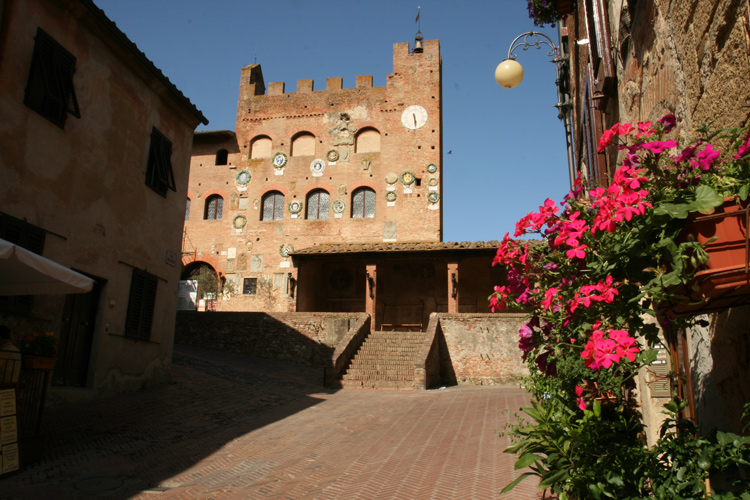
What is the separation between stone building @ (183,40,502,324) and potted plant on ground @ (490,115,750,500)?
854 inches

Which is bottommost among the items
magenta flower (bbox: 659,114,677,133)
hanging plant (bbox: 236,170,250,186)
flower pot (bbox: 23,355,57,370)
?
flower pot (bbox: 23,355,57,370)

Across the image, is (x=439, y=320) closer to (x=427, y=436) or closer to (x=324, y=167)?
(x=427, y=436)

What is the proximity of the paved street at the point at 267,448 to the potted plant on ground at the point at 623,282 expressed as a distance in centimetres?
238

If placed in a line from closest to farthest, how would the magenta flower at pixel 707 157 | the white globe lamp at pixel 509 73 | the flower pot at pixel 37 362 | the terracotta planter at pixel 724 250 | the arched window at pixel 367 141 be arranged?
1. the terracotta planter at pixel 724 250
2. the magenta flower at pixel 707 157
3. the flower pot at pixel 37 362
4. the white globe lamp at pixel 509 73
5. the arched window at pixel 367 141

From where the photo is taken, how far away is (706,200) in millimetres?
2068

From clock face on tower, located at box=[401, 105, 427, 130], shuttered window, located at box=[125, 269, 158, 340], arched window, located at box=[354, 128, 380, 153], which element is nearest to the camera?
shuttered window, located at box=[125, 269, 158, 340]

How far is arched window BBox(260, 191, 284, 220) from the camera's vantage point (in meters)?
27.7

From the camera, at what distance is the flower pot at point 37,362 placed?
21.1 ft

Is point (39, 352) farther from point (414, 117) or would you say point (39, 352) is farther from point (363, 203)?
point (414, 117)

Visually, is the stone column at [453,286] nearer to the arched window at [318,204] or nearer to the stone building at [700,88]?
the arched window at [318,204]

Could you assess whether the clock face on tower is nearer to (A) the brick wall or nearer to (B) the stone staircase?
(B) the stone staircase

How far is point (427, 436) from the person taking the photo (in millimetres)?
8109

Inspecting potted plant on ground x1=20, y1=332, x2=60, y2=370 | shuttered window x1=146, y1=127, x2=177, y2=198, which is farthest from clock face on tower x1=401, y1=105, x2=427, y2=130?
potted plant on ground x1=20, y1=332, x2=60, y2=370

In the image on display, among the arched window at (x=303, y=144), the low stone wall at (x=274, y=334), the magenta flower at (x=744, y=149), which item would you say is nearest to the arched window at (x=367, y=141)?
the arched window at (x=303, y=144)
